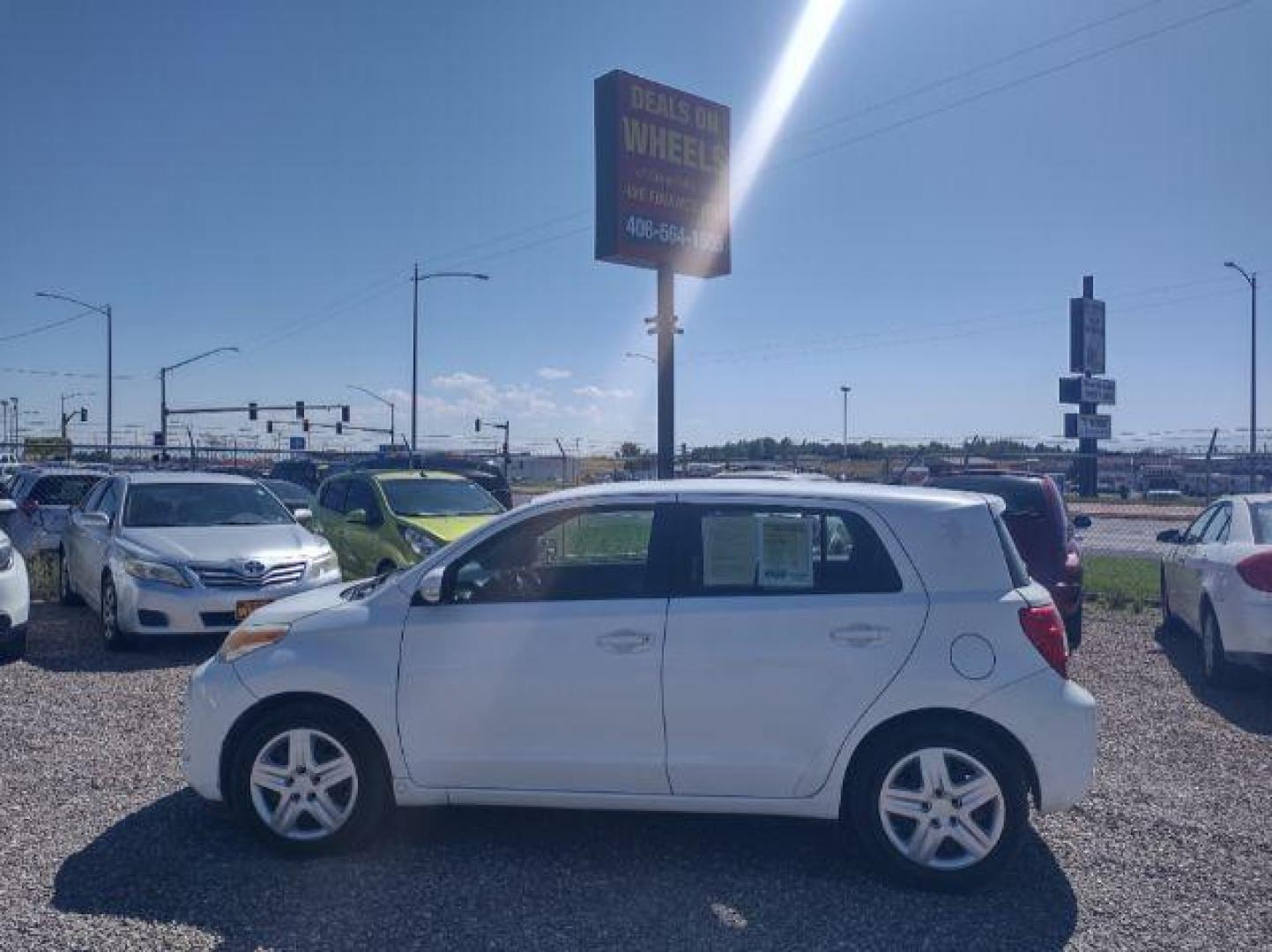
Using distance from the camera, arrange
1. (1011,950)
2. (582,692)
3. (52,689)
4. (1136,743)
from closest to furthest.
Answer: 1. (1011,950)
2. (582,692)
3. (1136,743)
4. (52,689)

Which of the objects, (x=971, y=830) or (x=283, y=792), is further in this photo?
(x=283, y=792)

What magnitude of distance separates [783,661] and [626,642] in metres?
0.66

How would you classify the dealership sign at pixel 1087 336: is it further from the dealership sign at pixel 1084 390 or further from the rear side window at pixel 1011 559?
the rear side window at pixel 1011 559

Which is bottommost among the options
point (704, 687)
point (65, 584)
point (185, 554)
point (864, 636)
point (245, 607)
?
point (65, 584)

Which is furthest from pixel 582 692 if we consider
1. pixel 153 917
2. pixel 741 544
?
pixel 153 917

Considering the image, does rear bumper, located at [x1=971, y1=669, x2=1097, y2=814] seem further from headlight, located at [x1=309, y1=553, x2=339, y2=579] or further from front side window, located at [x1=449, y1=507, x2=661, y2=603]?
headlight, located at [x1=309, y1=553, x2=339, y2=579]

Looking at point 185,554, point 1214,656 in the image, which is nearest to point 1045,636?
point 1214,656

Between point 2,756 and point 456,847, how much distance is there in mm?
3114

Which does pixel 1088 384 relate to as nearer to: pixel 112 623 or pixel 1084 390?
pixel 1084 390

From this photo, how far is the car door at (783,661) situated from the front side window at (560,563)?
0.36 meters

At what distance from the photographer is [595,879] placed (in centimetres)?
457

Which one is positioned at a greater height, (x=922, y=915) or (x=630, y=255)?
(x=630, y=255)

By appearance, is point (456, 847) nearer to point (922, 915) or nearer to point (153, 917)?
point (153, 917)

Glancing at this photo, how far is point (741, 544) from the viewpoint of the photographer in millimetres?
4789
